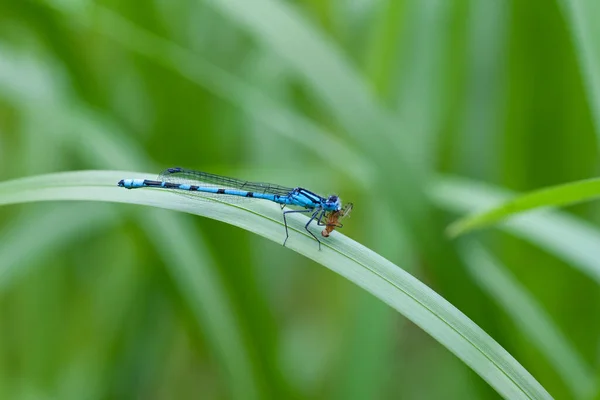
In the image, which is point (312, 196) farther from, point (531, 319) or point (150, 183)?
point (531, 319)

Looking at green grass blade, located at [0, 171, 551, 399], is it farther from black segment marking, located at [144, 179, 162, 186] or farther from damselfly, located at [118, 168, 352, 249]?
damselfly, located at [118, 168, 352, 249]

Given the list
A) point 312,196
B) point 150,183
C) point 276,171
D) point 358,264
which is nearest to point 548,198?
point 358,264

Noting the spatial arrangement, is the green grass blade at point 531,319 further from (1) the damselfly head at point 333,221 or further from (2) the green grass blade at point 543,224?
(1) the damselfly head at point 333,221

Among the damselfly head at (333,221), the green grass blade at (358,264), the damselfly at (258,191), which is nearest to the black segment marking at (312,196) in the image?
the damselfly at (258,191)

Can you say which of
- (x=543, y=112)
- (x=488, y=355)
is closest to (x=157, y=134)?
(x=543, y=112)

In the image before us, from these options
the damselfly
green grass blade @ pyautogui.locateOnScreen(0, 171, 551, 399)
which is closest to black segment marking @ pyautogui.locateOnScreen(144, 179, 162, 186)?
the damselfly

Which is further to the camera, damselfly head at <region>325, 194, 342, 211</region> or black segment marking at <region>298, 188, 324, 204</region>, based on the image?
black segment marking at <region>298, 188, 324, 204</region>
